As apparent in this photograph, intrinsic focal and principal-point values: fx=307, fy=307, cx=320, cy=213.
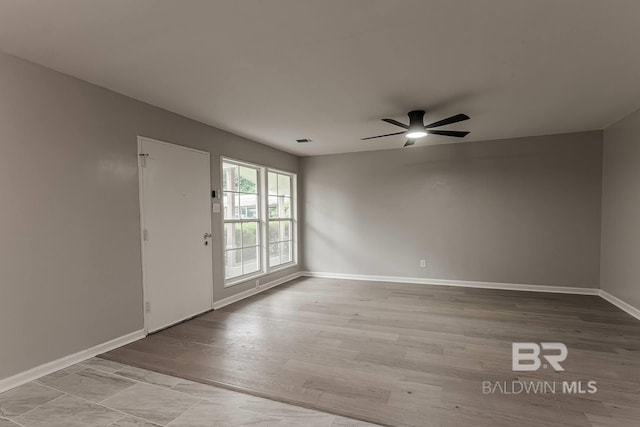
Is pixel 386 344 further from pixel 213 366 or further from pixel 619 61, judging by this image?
pixel 619 61

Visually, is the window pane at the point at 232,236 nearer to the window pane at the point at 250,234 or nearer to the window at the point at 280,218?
the window pane at the point at 250,234

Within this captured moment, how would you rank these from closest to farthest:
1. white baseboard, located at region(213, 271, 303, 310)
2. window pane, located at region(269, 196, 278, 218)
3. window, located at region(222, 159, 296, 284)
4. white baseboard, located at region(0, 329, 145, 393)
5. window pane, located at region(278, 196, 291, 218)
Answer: white baseboard, located at region(0, 329, 145, 393) < white baseboard, located at region(213, 271, 303, 310) < window, located at region(222, 159, 296, 284) < window pane, located at region(269, 196, 278, 218) < window pane, located at region(278, 196, 291, 218)

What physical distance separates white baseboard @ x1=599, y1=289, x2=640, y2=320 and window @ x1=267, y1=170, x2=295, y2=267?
518cm

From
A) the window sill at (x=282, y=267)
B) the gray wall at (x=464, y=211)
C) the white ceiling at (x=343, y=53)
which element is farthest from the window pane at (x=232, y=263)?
the white ceiling at (x=343, y=53)

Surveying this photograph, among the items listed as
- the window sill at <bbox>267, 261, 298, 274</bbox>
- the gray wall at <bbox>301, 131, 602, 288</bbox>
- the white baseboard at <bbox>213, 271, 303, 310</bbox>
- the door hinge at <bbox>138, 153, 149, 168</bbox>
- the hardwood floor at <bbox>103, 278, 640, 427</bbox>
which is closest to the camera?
the hardwood floor at <bbox>103, 278, 640, 427</bbox>

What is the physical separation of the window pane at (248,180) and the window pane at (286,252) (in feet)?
4.84

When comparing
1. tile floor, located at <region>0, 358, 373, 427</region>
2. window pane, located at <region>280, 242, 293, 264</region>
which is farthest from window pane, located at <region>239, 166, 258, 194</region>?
tile floor, located at <region>0, 358, 373, 427</region>

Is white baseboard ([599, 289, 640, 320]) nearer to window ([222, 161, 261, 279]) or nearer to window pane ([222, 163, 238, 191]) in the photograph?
window ([222, 161, 261, 279])

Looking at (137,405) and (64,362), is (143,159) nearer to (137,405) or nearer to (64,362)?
(64,362)

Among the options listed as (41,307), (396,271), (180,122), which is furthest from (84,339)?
(396,271)

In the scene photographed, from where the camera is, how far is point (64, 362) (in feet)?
8.75

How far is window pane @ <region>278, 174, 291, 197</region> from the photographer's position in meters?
6.21

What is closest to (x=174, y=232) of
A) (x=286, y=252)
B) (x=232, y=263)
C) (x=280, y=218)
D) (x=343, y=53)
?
(x=232, y=263)

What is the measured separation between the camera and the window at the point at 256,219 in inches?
189
